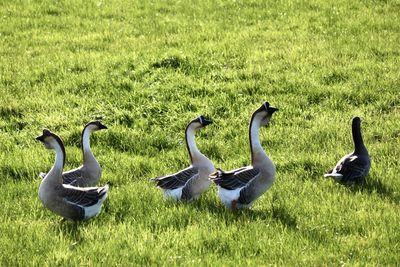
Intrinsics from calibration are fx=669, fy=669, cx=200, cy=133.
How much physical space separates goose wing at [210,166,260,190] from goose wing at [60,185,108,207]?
1538mm

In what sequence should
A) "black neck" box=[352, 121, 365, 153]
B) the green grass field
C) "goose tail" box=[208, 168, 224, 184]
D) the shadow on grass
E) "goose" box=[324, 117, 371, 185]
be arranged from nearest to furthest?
the green grass field, the shadow on grass, "goose tail" box=[208, 168, 224, 184], "goose" box=[324, 117, 371, 185], "black neck" box=[352, 121, 365, 153]

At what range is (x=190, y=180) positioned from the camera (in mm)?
9531

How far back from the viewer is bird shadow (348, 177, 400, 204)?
9.52m

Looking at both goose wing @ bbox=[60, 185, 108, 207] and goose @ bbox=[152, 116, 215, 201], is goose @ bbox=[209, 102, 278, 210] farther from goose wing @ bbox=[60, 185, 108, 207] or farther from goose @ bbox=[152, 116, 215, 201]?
goose wing @ bbox=[60, 185, 108, 207]

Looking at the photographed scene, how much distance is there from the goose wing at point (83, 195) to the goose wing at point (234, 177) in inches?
60.6

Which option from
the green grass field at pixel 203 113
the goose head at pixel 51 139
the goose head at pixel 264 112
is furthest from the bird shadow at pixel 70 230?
A: the goose head at pixel 264 112

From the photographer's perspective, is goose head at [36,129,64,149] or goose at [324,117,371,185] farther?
goose at [324,117,371,185]

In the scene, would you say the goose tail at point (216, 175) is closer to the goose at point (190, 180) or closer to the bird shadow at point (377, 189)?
the goose at point (190, 180)

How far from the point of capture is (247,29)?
18844 millimetres

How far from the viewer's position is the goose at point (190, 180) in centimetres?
948

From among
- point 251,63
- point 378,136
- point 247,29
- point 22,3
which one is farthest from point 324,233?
point 22,3

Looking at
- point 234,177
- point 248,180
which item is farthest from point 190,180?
point 248,180

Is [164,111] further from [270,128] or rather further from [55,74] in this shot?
[55,74]

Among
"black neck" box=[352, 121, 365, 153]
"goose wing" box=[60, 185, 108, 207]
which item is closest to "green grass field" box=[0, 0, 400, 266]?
"goose wing" box=[60, 185, 108, 207]
